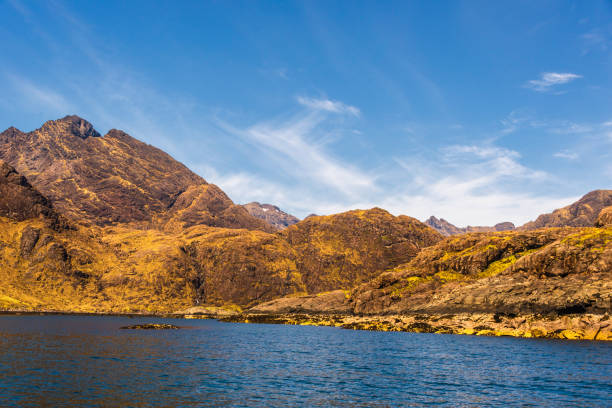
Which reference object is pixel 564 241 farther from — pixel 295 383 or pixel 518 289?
pixel 295 383

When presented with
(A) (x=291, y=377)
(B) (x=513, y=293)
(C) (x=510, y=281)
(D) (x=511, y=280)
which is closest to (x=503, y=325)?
(B) (x=513, y=293)

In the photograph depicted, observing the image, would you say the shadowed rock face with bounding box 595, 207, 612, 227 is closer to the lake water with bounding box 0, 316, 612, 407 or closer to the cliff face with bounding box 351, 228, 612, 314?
the cliff face with bounding box 351, 228, 612, 314

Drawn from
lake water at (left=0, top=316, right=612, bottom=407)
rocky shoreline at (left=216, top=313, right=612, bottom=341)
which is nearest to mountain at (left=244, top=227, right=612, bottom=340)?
rocky shoreline at (left=216, top=313, right=612, bottom=341)

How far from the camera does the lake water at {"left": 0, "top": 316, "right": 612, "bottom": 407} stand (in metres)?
34.5

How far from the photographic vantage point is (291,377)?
46219 mm

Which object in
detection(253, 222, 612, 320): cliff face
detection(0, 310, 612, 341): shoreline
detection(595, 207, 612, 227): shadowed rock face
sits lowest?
detection(0, 310, 612, 341): shoreline

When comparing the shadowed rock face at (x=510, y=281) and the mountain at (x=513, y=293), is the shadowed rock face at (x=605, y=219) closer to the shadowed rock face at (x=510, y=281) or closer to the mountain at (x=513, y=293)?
the mountain at (x=513, y=293)

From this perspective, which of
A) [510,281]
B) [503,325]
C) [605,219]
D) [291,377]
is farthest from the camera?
[605,219]

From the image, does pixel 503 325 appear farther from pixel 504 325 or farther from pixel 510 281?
pixel 510 281

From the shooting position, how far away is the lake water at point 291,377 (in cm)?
3453

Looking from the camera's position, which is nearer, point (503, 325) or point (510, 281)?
point (503, 325)

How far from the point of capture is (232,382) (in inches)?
1647

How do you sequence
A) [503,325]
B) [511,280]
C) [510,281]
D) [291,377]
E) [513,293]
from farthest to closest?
[511,280] < [510,281] < [513,293] < [503,325] < [291,377]

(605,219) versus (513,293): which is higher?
(605,219)
